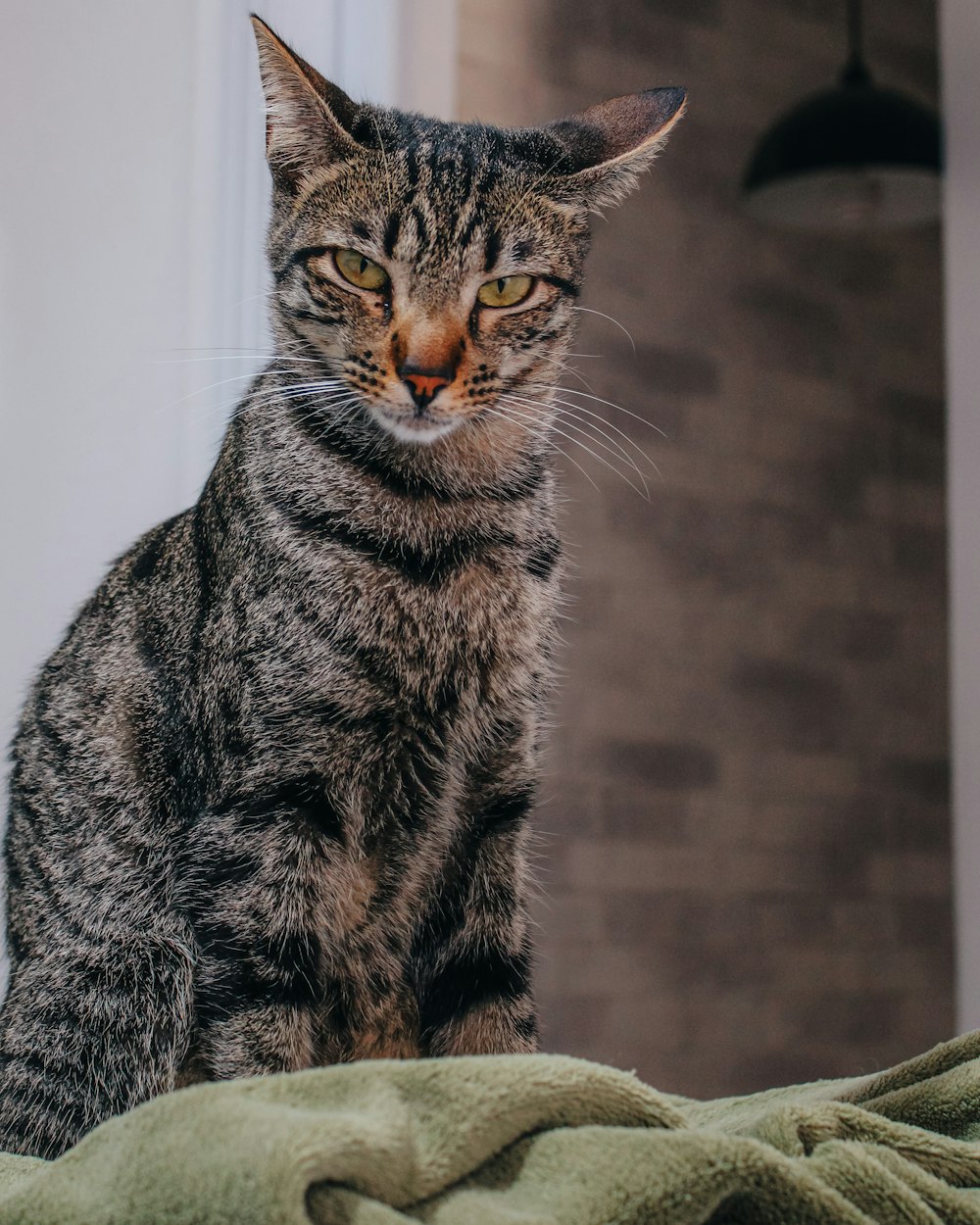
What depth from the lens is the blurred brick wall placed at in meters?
A: 2.39

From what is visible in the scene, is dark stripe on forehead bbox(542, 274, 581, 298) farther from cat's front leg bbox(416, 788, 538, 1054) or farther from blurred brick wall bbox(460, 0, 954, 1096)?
blurred brick wall bbox(460, 0, 954, 1096)

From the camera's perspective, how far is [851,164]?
2.12m

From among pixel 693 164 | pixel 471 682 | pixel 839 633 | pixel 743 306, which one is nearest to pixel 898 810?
pixel 839 633

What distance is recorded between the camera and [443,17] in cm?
161

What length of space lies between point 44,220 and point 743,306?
68.4 inches

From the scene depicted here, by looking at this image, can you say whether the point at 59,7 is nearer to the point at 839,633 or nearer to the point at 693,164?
the point at 693,164

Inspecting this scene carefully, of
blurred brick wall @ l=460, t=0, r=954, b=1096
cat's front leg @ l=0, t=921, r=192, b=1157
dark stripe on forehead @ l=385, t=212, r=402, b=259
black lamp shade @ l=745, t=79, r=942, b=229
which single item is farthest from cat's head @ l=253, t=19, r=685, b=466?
blurred brick wall @ l=460, t=0, r=954, b=1096

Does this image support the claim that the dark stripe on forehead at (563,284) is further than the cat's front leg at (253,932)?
Yes

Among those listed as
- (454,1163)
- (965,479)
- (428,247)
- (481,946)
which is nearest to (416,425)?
(428,247)

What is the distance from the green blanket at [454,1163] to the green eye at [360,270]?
54 cm

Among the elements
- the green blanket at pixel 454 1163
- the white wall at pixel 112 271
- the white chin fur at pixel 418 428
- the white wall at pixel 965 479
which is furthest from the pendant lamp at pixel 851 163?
the green blanket at pixel 454 1163

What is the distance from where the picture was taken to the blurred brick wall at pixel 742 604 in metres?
2.39

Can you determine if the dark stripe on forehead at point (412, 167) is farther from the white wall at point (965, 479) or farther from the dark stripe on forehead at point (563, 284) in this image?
the white wall at point (965, 479)

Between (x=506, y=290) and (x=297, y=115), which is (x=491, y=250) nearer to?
(x=506, y=290)
